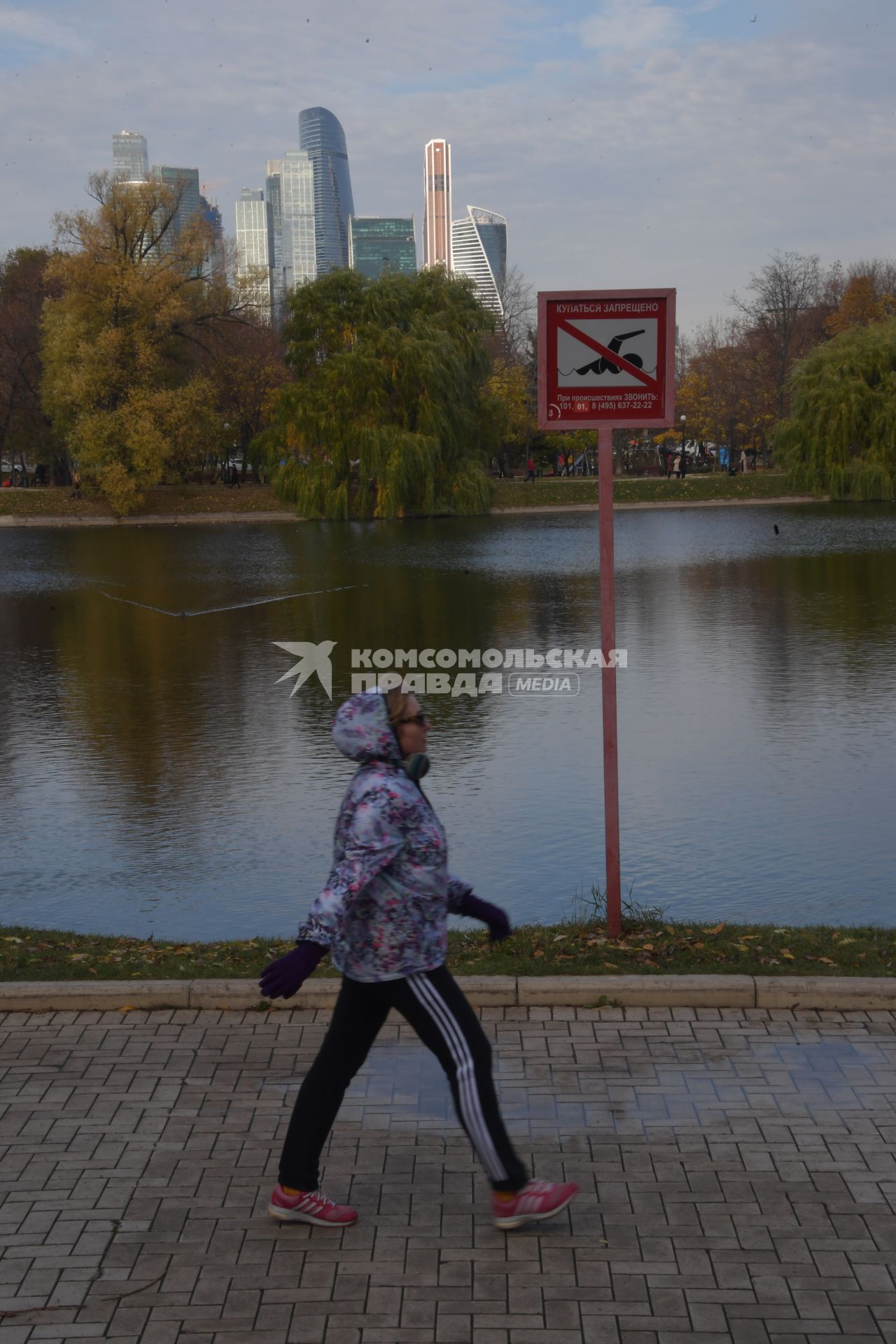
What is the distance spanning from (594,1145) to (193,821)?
22.5ft

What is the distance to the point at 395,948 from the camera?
14.7ft

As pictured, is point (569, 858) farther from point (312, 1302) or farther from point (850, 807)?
point (312, 1302)

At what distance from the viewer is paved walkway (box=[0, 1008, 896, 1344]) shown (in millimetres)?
4082

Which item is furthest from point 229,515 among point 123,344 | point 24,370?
point 24,370

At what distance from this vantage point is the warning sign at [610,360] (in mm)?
7340

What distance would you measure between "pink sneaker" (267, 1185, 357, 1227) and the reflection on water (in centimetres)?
427

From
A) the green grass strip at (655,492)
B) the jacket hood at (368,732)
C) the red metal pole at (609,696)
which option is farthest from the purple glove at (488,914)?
the green grass strip at (655,492)

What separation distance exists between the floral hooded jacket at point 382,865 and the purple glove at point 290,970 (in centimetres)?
5


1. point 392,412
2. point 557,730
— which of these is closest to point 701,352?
point 392,412

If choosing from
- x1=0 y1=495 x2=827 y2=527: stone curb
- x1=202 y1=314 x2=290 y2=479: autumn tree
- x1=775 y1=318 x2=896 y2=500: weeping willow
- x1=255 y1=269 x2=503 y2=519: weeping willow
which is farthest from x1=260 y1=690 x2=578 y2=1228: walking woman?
x1=202 y1=314 x2=290 y2=479: autumn tree

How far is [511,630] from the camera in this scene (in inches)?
879

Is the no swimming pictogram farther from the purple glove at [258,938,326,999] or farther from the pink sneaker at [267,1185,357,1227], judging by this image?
the pink sneaker at [267,1185,357,1227]

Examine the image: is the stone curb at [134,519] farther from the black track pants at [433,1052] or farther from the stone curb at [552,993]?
the black track pants at [433,1052]

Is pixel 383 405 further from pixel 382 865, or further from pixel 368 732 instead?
pixel 382 865
